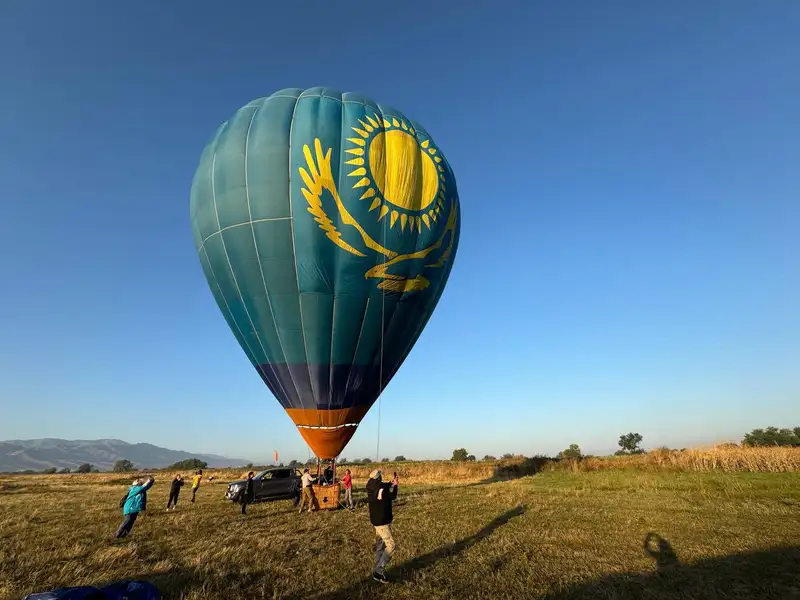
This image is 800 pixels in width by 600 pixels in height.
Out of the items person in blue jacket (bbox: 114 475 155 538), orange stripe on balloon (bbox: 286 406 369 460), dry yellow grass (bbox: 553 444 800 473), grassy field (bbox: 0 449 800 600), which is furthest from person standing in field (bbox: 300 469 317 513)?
dry yellow grass (bbox: 553 444 800 473)

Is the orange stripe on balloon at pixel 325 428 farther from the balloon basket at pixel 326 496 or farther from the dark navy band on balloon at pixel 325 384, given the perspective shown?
the balloon basket at pixel 326 496

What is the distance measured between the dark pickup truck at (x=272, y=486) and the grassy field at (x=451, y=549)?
2.38 meters

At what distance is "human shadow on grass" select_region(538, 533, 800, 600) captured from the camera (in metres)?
6.93

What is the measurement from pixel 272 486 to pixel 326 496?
610 cm

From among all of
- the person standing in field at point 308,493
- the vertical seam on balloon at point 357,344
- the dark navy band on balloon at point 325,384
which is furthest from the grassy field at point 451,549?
the vertical seam on balloon at point 357,344

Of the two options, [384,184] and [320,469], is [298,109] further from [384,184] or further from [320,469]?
A: [320,469]

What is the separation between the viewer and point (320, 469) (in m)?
16.9

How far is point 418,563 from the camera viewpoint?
8812mm

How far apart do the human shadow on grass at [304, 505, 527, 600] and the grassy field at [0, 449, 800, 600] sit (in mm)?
38

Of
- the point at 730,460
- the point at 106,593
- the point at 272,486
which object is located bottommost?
the point at 106,593

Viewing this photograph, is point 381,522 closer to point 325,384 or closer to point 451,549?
point 451,549

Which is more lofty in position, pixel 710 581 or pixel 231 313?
pixel 231 313

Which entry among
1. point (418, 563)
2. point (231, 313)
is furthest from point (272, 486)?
point (418, 563)

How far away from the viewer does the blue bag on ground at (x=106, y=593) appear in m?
4.55
